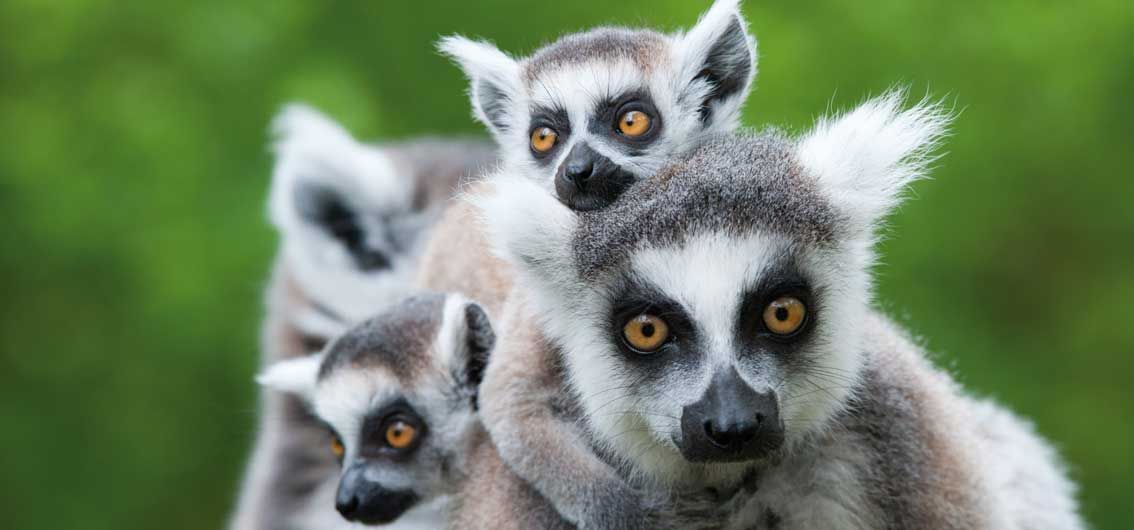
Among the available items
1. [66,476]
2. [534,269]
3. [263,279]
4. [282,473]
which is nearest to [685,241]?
[534,269]

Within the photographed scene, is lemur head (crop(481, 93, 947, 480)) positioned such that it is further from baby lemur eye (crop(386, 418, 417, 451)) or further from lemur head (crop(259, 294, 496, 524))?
baby lemur eye (crop(386, 418, 417, 451))

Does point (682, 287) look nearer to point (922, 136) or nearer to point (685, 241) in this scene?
point (685, 241)

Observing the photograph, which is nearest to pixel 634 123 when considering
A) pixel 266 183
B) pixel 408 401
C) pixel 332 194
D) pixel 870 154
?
pixel 870 154

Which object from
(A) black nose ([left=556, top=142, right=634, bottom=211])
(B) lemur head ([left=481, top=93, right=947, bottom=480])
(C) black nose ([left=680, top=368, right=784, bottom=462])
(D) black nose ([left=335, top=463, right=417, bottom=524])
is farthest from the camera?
(D) black nose ([left=335, top=463, right=417, bottom=524])

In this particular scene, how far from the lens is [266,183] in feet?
24.0

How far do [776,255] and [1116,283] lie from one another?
4748 millimetres

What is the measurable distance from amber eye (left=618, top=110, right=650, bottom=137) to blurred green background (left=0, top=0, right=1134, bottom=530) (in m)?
2.57

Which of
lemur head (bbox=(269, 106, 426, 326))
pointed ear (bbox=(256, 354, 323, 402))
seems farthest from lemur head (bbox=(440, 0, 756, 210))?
lemur head (bbox=(269, 106, 426, 326))

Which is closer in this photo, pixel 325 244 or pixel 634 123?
pixel 634 123

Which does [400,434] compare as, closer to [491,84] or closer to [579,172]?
[579,172]

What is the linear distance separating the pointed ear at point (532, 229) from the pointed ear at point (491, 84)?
3.32 feet

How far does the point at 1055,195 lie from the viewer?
7047 millimetres

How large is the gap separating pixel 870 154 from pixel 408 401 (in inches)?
62.0

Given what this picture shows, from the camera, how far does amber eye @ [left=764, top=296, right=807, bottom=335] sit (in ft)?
10.3
